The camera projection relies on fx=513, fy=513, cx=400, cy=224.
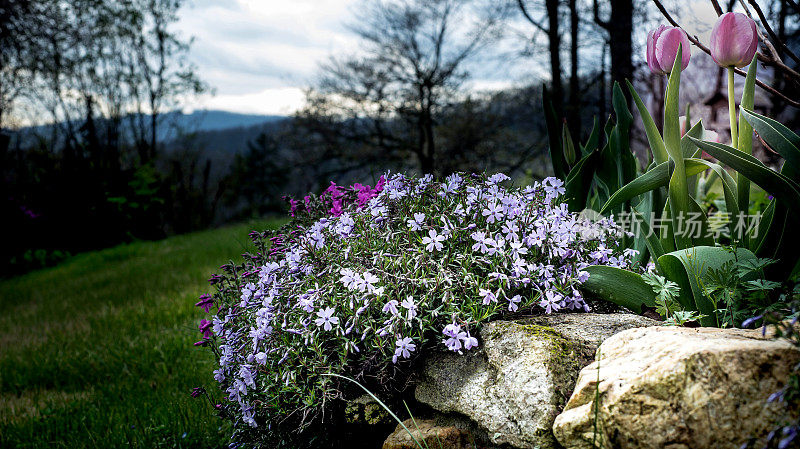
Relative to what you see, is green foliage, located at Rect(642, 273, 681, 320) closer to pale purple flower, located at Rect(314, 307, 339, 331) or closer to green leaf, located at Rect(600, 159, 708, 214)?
green leaf, located at Rect(600, 159, 708, 214)

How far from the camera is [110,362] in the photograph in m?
3.43

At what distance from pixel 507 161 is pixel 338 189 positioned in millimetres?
11511

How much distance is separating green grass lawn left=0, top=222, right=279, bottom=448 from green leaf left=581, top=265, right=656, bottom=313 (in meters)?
1.61

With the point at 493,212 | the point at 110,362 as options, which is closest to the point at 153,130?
the point at 110,362

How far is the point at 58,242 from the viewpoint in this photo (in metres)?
9.12

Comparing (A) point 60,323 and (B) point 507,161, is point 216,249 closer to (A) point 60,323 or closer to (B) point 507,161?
(A) point 60,323

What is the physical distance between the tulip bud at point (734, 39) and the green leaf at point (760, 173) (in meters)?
0.35

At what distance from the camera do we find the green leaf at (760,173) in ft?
4.89

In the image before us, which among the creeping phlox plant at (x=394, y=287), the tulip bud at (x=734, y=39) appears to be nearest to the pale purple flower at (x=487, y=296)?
the creeping phlox plant at (x=394, y=287)

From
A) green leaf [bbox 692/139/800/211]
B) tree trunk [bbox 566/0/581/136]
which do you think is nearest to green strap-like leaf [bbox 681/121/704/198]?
green leaf [bbox 692/139/800/211]

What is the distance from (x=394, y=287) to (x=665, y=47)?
4.19ft

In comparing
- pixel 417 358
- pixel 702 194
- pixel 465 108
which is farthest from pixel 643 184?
pixel 465 108

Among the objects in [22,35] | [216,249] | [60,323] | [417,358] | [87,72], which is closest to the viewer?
[417,358]

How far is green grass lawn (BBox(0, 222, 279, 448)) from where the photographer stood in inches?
94.2
